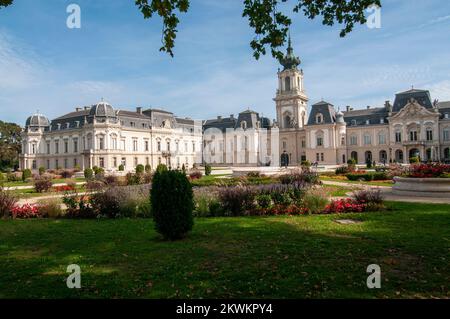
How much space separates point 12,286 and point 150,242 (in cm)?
258

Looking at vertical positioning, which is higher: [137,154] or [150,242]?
[137,154]

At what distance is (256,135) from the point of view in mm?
63594

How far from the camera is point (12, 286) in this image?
178 inches

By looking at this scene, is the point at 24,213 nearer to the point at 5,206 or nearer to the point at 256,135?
the point at 5,206

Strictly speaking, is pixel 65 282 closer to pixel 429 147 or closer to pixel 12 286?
pixel 12 286

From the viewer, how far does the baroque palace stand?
5303 centimetres

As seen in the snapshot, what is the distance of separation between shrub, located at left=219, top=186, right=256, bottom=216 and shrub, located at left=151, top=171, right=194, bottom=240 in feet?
10.8

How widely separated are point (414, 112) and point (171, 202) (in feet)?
187

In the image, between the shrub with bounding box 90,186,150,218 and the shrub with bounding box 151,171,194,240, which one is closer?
the shrub with bounding box 151,171,194,240

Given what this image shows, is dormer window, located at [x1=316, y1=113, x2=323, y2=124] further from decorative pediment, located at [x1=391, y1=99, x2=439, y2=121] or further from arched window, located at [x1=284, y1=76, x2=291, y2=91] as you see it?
decorative pediment, located at [x1=391, y1=99, x2=439, y2=121]

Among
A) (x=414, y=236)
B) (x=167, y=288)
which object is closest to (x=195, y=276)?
(x=167, y=288)

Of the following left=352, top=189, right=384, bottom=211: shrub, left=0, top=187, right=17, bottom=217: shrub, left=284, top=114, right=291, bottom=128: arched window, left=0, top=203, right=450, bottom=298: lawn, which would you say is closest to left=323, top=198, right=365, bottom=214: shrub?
left=352, top=189, right=384, bottom=211: shrub

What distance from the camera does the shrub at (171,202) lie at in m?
6.61

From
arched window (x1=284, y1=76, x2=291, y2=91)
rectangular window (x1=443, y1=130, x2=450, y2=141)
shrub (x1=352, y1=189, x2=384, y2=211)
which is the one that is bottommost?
shrub (x1=352, y1=189, x2=384, y2=211)
